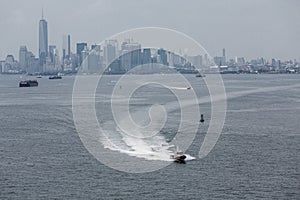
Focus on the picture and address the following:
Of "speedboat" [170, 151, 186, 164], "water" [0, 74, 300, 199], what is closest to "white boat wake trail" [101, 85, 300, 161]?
"speedboat" [170, 151, 186, 164]

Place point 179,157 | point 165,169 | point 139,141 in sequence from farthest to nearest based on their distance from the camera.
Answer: point 139,141, point 179,157, point 165,169

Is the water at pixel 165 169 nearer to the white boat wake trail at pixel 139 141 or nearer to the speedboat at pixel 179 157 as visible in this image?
the speedboat at pixel 179 157

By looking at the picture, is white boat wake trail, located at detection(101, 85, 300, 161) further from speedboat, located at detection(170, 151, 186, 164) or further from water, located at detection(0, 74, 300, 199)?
water, located at detection(0, 74, 300, 199)

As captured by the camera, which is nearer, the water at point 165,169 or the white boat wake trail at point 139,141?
the water at point 165,169

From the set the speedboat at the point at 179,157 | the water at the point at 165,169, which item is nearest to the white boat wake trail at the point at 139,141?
the speedboat at the point at 179,157

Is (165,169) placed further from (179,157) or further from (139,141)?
(139,141)

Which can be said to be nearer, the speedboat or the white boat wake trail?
the speedboat

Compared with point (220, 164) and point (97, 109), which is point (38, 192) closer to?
point (220, 164)

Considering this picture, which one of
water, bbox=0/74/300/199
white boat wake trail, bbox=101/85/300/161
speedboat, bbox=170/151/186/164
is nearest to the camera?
water, bbox=0/74/300/199

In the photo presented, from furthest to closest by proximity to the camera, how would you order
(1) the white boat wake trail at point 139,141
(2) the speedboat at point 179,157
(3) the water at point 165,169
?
1. (1) the white boat wake trail at point 139,141
2. (2) the speedboat at point 179,157
3. (3) the water at point 165,169

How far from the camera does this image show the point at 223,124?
2364cm

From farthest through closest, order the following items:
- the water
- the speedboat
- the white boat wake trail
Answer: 1. the white boat wake trail
2. the speedboat
3. the water

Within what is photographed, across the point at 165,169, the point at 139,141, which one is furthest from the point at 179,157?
the point at 139,141

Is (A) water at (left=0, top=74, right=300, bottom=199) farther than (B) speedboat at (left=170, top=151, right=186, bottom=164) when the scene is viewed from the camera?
No
